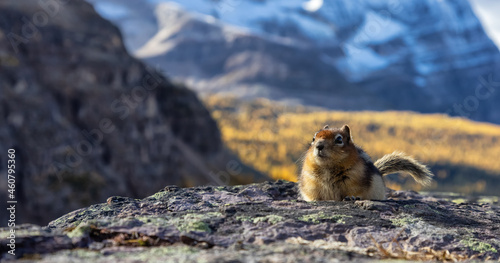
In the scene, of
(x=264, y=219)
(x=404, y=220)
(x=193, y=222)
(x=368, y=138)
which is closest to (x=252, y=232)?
(x=264, y=219)

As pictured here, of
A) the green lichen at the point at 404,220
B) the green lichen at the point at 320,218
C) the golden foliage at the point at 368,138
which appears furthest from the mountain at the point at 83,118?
the golden foliage at the point at 368,138

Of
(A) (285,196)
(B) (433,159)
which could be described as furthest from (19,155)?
(B) (433,159)

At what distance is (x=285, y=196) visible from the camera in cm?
664

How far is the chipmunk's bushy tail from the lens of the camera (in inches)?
272

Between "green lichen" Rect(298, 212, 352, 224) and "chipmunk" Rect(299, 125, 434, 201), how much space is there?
3.91 feet

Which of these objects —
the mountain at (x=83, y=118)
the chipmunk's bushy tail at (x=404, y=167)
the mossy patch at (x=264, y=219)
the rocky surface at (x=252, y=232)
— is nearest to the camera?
the rocky surface at (x=252, y=232)

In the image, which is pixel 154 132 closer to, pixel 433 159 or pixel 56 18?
pixel 56 18

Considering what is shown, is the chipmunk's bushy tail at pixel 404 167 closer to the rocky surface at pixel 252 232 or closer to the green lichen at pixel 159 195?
the rocky surface at pixel 252 232

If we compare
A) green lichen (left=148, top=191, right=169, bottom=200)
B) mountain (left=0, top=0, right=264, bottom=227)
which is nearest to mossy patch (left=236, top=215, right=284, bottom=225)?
green lichen (left=148, top=191, right=169, bottom=200)

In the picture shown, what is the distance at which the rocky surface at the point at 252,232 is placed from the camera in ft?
10.7

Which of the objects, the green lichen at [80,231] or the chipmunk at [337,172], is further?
the chipmunk at [337,172]

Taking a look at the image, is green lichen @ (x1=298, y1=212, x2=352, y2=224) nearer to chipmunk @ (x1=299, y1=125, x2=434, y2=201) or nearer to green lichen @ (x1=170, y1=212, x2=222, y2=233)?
green lichen @ (x1=170, y1=212, x2=222, y2=233)

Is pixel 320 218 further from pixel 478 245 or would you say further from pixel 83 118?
pixel 83 118

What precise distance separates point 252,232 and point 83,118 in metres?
27.5
